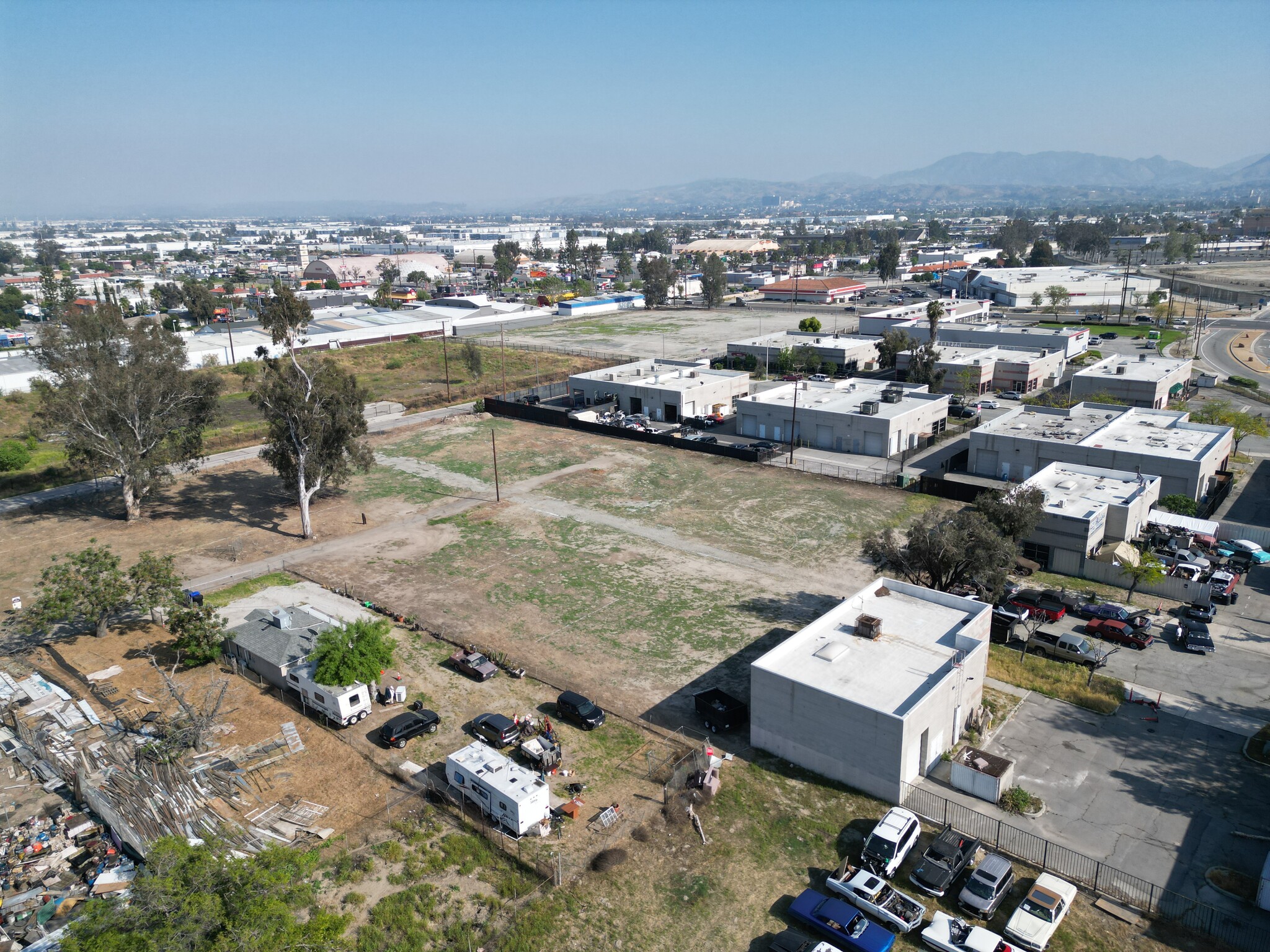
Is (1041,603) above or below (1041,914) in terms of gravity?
below

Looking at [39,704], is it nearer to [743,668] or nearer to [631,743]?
[631,743]

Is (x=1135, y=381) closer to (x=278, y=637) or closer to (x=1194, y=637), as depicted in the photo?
(x=1194, y=637)

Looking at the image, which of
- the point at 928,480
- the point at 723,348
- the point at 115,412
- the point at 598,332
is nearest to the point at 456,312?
the point at 598,332

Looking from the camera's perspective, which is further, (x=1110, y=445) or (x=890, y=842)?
(x=1110, y=445)

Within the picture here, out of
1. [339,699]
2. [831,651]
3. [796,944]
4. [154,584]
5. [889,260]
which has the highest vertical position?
[889,260]

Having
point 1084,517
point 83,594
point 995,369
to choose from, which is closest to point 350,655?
point 83,594

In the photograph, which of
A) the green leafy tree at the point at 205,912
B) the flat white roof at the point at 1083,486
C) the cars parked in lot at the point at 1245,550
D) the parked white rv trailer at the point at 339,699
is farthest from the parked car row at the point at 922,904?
the cars parked in lot at the point at 1245,550

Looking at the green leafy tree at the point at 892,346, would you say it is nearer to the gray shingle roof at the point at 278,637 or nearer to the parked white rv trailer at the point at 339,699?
the gray shingle roof at the point at 278,637
